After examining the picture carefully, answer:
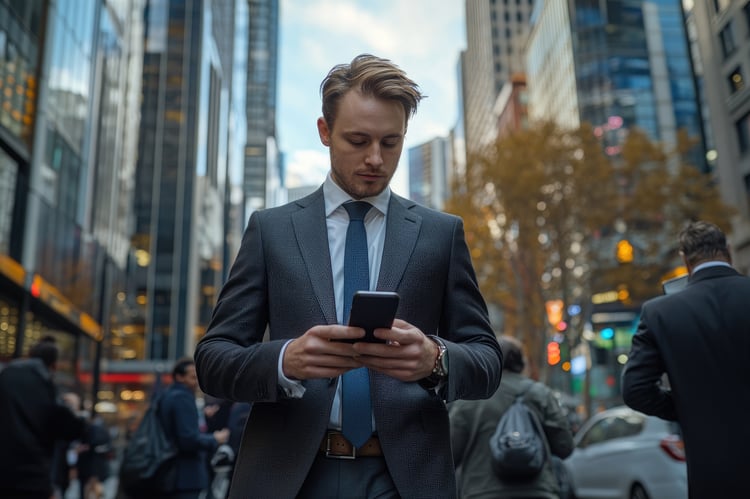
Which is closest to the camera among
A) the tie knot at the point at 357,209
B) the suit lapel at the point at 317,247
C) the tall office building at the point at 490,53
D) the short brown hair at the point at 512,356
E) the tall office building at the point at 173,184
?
the suit lapel at the point at 317,247

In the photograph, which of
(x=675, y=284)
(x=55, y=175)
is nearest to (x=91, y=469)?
(x=675, y=284)

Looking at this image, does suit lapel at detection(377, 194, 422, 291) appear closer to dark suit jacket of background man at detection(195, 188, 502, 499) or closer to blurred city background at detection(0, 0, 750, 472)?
dark suit jacket of background man at detection(195, 188, 502, 499)

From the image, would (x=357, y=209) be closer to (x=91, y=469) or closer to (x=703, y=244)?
(x=703, y=244)

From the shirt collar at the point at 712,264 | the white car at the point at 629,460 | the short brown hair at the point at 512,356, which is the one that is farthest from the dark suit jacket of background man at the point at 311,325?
the white car at the point at 629,460

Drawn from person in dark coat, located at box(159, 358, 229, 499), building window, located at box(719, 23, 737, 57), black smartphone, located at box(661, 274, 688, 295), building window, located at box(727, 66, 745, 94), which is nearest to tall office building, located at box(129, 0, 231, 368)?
building window, located at box(727, 66, 745, 94)

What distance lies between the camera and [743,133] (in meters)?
32.6

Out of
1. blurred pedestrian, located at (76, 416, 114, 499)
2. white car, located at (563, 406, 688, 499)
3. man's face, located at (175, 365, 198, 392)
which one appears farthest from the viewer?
blurred pedestrian, located at (76, 416, 114, 499)

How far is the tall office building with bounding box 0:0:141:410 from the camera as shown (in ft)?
68.5

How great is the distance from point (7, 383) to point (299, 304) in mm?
3998

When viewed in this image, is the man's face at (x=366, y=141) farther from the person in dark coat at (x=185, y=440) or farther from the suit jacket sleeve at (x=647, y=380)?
the person in dark coat at (x=185, y=440)

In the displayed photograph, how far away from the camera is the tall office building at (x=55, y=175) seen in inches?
822

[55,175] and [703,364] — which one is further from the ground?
[55,175]

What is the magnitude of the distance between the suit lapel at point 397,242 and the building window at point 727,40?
1397 inches

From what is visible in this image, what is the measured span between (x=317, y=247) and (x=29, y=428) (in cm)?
397
